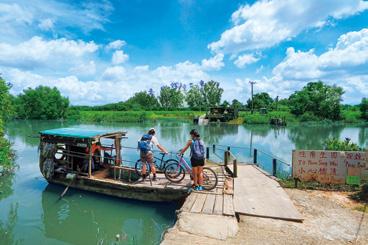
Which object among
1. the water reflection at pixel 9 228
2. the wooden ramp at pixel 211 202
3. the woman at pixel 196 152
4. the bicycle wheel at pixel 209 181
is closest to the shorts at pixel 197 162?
the woman at pixel 196 152

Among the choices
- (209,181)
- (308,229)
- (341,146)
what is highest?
(341,146)

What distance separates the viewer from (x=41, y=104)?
69250 mm

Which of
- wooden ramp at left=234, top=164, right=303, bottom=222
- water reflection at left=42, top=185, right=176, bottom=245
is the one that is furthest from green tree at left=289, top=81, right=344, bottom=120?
water reflection at left=42, top=185, right=176, bottom=245

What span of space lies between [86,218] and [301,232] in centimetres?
717

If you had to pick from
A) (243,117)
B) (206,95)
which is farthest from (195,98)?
(243,117)

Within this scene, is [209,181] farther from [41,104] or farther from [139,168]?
[41,104]

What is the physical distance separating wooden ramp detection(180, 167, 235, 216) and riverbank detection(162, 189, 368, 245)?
1.76 ft

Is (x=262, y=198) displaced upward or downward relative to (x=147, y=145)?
downward

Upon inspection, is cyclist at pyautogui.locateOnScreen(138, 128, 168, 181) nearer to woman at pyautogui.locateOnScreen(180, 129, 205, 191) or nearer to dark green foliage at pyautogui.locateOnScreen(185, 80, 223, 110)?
woman at pyautogui.locateOnScreen(180, 129, 205, 191)

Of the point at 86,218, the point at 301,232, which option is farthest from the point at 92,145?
the point at 301,232

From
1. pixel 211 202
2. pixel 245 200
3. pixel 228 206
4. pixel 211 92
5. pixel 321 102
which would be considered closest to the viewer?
pixel 228 206

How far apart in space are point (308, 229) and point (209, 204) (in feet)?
8.30

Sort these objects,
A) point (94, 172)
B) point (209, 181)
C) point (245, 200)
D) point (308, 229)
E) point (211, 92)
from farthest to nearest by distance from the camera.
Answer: point (211, 92) → point (94, 172) → point (209, 181) → point (245, 200) → point (308, 229)

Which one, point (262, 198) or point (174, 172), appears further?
point (174, 172)
